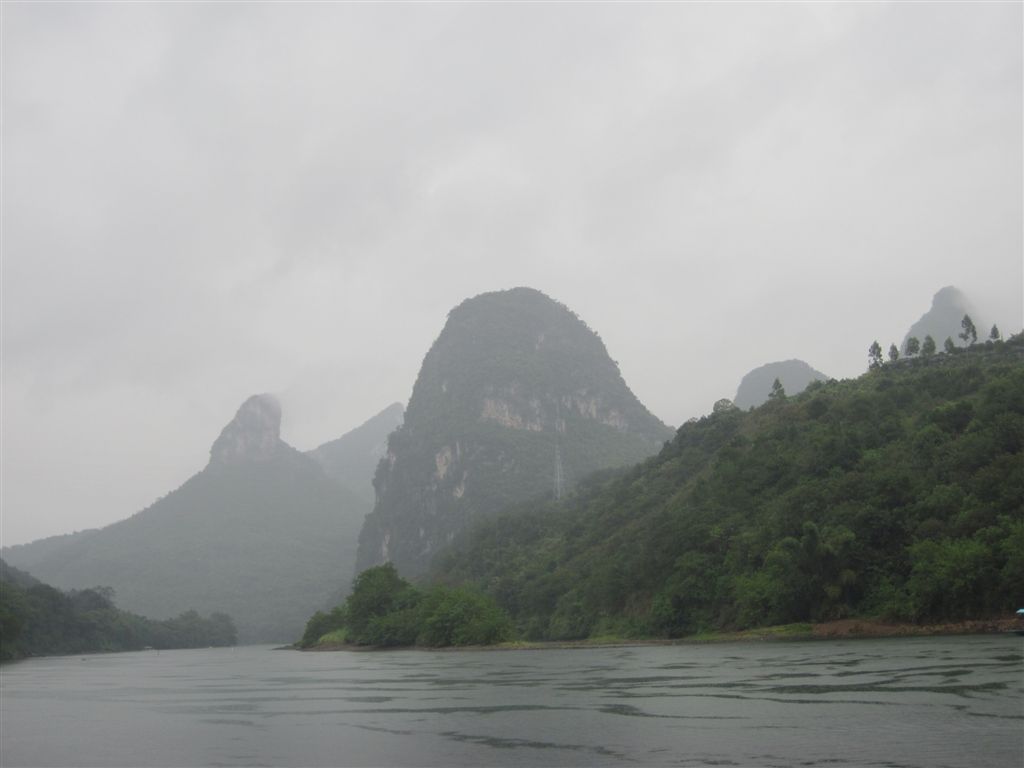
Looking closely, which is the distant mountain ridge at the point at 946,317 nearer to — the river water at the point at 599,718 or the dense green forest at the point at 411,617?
the dense green forest at the point at 411,617

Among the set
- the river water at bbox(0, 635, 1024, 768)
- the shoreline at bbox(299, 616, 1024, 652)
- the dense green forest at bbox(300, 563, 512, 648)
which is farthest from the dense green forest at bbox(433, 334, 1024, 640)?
the river water at bbox(0, 635, 1024, 768)

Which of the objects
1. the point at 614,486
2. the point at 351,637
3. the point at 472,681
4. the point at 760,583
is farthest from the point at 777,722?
the point at 614,486

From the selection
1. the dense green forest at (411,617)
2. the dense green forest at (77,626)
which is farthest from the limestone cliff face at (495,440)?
the dense green forest at (411,617)

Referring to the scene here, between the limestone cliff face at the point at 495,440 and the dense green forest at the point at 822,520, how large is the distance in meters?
68.0

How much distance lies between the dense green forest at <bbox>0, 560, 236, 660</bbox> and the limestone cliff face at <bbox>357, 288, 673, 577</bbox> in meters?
40.4

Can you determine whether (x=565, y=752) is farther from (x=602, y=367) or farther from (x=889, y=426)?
(x=602, y=367)

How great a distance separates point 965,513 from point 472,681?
2922cm

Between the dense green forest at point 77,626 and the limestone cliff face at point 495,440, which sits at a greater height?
the limestone cliff face at point 495,440

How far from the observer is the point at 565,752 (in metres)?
14.7

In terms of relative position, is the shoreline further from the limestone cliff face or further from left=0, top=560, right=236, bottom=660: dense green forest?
the limestone cliff face

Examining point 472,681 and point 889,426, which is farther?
point 889,426

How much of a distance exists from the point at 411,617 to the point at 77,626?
6265 centimetres

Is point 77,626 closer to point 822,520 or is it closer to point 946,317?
point 822,520

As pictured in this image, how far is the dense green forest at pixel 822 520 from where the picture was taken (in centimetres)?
4572
